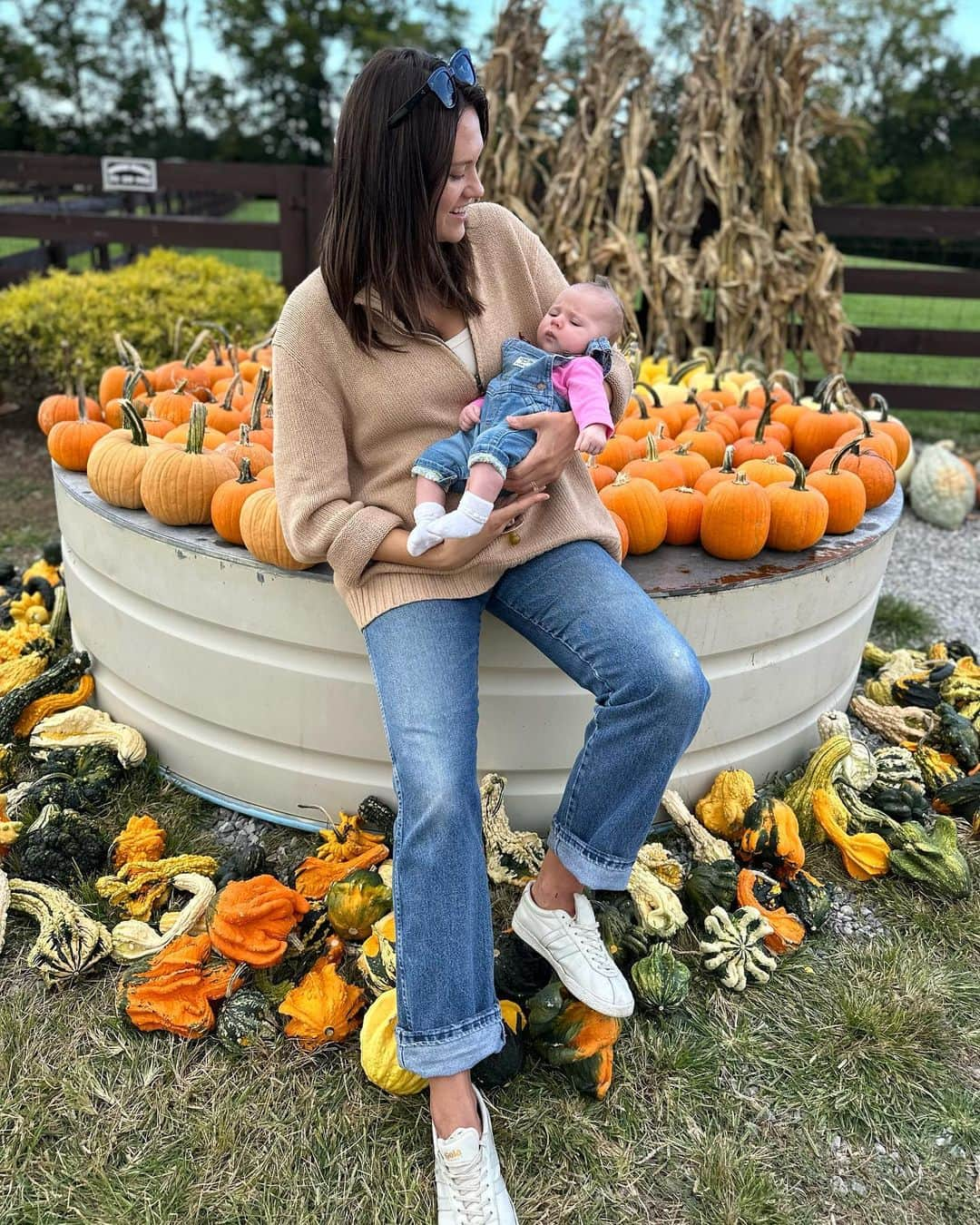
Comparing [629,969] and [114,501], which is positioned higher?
[114,501]

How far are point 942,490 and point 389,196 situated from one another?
15.2ft

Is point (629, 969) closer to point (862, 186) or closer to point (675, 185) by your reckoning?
point (675, 185)

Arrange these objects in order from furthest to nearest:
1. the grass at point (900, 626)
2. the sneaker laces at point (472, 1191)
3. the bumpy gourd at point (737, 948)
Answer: the grass at point (900, 626), the bumpy gourd at point (737, 948), the sneaker laces at point (472, 1191)

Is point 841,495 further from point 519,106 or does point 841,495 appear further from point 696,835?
point 519,106

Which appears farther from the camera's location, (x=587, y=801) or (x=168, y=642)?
(x=168, y=642)

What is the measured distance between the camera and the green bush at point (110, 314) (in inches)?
239

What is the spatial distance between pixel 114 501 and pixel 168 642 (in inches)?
17.2

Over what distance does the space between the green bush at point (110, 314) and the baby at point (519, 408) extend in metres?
4.09

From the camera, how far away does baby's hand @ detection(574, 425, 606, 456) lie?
1.92 m

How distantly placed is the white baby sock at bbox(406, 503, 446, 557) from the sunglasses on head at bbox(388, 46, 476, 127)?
2.34 ft

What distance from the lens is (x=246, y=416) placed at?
10.2 feet

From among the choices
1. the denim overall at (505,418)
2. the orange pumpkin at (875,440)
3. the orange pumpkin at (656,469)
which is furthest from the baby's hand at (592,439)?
the orange pumpkin at (875,440)

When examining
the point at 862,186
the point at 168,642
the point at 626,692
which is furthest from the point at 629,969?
the point at 862,186

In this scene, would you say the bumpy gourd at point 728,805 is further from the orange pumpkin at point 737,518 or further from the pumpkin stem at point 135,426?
the pumpkin stem at point 135,426
